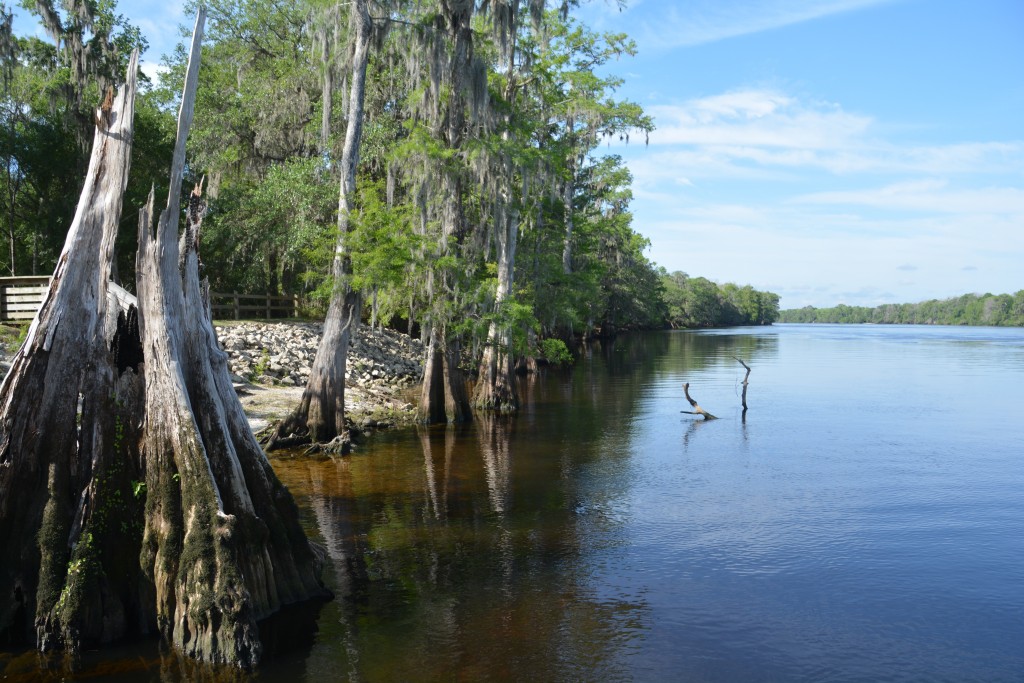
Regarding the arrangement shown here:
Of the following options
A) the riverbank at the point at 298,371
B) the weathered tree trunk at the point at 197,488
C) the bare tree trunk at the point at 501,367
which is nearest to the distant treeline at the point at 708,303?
the riverbank at the point at 298,371

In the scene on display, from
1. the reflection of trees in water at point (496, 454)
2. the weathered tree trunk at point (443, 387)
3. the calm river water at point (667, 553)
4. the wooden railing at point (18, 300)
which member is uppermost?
the wooden railing at point (18, 300)

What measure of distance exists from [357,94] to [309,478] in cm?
833

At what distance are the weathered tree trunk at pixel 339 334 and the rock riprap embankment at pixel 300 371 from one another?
1684 mm

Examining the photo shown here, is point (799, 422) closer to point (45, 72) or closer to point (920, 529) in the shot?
point (920, 529)

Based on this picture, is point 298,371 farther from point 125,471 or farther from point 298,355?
point 125,471

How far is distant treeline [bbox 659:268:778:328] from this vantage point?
4759 inches

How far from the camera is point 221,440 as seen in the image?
7.82 m

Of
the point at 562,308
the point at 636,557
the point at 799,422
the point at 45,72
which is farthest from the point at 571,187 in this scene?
the point at 636,557

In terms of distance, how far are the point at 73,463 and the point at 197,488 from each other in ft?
4.39

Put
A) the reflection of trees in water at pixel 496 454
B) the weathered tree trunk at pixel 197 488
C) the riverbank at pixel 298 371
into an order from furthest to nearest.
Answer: the riverbank at pixel 298 371 → the reflection of trees in water at pixel 496 454 → the weathered tree trunk at pixel 197 488

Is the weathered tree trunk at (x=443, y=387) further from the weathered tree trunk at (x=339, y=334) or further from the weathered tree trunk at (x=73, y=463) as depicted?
the weathered tree trunk at (x=73, y=463)

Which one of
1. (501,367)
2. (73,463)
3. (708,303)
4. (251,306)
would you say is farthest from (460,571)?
(708,303)

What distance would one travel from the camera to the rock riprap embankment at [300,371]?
21.4 meters

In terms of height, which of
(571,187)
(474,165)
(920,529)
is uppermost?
(571,187)
